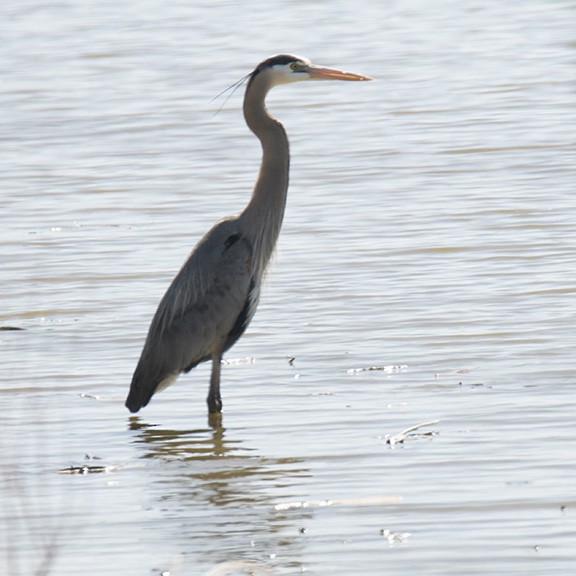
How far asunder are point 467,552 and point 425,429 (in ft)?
4.64

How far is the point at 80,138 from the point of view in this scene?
1420 centimetres

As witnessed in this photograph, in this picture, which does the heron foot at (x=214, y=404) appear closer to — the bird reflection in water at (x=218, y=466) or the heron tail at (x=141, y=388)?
the bird reflection in water at (x=218, y=466)

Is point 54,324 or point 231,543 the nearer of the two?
point 231,543

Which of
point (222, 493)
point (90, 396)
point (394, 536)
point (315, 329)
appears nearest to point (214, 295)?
point (90, 396)

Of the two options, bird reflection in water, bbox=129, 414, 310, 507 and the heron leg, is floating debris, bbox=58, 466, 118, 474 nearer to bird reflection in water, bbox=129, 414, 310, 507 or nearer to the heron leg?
bird reflection in water, bbox=129, 414, 310, 507

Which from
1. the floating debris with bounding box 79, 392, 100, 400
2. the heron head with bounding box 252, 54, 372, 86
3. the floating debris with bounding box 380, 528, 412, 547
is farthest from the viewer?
the heron head with bounding box 252, 54, 372, 86

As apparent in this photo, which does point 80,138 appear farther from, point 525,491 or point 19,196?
point 525,491

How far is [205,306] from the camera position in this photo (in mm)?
7215

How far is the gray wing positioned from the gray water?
9.4 inches

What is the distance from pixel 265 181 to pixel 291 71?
592 millimetres

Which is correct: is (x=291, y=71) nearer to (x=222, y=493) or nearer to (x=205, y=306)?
(x=205, y=306)

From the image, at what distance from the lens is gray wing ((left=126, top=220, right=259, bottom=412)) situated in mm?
7188

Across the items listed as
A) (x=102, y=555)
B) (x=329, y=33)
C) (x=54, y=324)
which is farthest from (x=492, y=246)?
(x=329, y=33)

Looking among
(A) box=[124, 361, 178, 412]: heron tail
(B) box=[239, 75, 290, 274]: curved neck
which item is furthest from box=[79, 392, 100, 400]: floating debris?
(B) box=[239, 75, 290, 274]: curved neck
